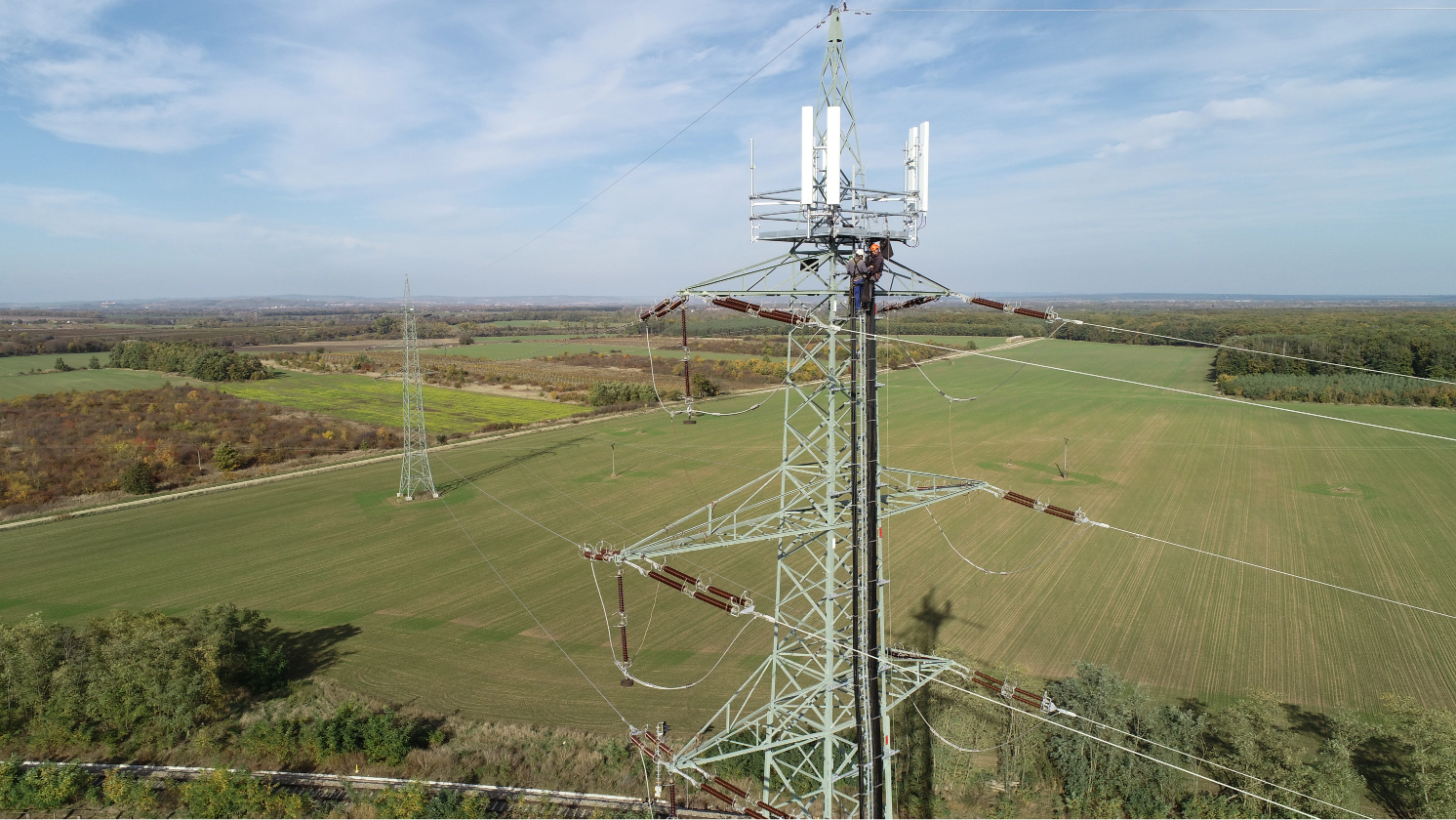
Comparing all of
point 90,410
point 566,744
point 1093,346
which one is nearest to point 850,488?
point 566,744

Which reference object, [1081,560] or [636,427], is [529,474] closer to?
[636,427]

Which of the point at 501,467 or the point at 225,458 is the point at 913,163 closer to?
the point at 501,467

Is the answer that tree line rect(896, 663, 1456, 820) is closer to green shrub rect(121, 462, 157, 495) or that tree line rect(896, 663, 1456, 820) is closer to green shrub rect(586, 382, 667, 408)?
green shrub rect(121, 462, 157, 495)

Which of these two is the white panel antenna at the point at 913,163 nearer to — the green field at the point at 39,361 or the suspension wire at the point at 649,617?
the suspension wire at the point at 649,617

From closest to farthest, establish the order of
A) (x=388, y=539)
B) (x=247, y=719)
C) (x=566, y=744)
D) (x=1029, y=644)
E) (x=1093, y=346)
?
1. (x=566, y=744)
2. (x=247, y=719)
3. (x=1029, y=644)
4. (x=388, y=539)
5. (x=1093, y=346)

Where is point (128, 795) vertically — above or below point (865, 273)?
below

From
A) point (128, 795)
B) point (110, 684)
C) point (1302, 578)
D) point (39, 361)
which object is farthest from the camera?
point (39, 361)

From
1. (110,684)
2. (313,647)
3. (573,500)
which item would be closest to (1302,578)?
(573,500)
